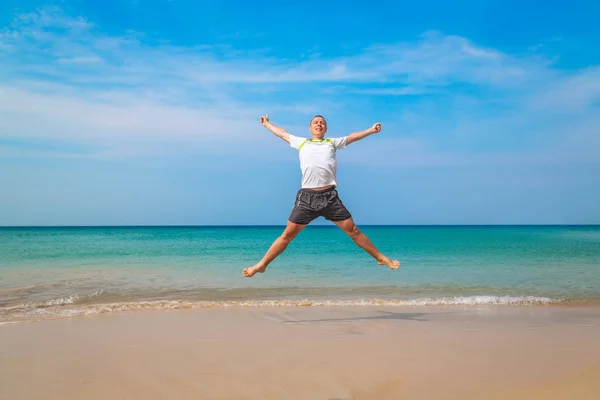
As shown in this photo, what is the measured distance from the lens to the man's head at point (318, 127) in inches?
278

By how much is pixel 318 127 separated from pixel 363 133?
0.65 meters

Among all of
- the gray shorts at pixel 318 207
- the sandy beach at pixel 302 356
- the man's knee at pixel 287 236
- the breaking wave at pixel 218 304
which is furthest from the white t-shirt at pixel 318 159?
the breaking wave at pixel 218 304

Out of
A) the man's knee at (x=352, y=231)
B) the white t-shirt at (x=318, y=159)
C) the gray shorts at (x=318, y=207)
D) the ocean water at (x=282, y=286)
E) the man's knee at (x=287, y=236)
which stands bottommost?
the ocean water at (x=282, y=286)

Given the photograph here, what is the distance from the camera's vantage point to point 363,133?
7164 mm

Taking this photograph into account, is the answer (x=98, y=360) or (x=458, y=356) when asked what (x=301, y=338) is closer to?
(x=458, y=356)

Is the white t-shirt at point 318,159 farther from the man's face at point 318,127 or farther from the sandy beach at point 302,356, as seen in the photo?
the sandy beach at point 302,356

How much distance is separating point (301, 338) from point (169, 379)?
2.17m

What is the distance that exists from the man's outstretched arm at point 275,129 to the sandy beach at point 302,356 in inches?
109

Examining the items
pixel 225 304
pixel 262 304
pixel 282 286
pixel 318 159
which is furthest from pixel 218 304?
pixel 318 159

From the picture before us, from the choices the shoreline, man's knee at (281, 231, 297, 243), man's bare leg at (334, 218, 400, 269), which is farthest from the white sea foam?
man's knee at (281, 231, 297, 243)

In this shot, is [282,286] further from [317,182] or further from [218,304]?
[317,182]

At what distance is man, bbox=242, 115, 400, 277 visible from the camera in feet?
22.8

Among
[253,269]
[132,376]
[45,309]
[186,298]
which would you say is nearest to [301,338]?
[253,269]

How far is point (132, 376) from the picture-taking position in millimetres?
5137
